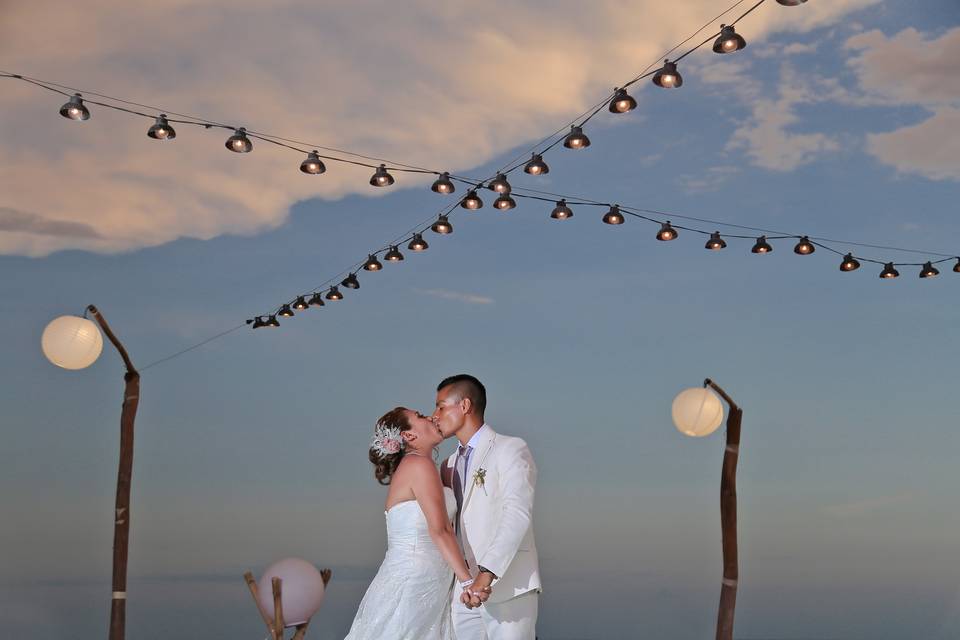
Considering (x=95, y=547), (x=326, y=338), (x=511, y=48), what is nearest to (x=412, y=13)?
(x=511, y=48)

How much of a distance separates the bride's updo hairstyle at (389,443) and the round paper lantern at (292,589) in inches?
89.8

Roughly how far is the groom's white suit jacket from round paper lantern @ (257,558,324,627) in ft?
7.29

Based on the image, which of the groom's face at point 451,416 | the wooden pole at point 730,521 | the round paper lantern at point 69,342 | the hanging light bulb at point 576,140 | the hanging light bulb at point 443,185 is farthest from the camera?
the wooden pole at point 730,521

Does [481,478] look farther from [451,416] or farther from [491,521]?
[451,416]

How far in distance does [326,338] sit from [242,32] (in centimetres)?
335

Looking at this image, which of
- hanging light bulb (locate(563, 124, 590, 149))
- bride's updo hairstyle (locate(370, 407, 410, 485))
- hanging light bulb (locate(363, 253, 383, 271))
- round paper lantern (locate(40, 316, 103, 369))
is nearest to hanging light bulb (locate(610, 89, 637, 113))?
hanging light bulb (locate(563, 124, 590, 149))

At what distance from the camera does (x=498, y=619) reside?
178 inches

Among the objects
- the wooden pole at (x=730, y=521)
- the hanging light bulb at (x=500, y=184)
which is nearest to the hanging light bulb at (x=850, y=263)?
the wooden pole at (x=730, y=521)

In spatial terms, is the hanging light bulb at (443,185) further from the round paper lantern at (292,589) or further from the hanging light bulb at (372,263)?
the round paper lantern at (292,589)

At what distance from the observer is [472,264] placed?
11.3 meters

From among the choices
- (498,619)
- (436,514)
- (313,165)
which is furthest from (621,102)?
(498,619)

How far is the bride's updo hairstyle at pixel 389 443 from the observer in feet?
14.9

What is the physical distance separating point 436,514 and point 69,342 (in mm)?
2981

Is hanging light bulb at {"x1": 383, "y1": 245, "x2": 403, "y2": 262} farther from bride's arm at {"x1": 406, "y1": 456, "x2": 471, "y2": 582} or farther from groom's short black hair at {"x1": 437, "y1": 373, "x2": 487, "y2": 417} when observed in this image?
bride's arm at {"x1": 406, "y1": 456, "x2": 471, "y2": 582}
